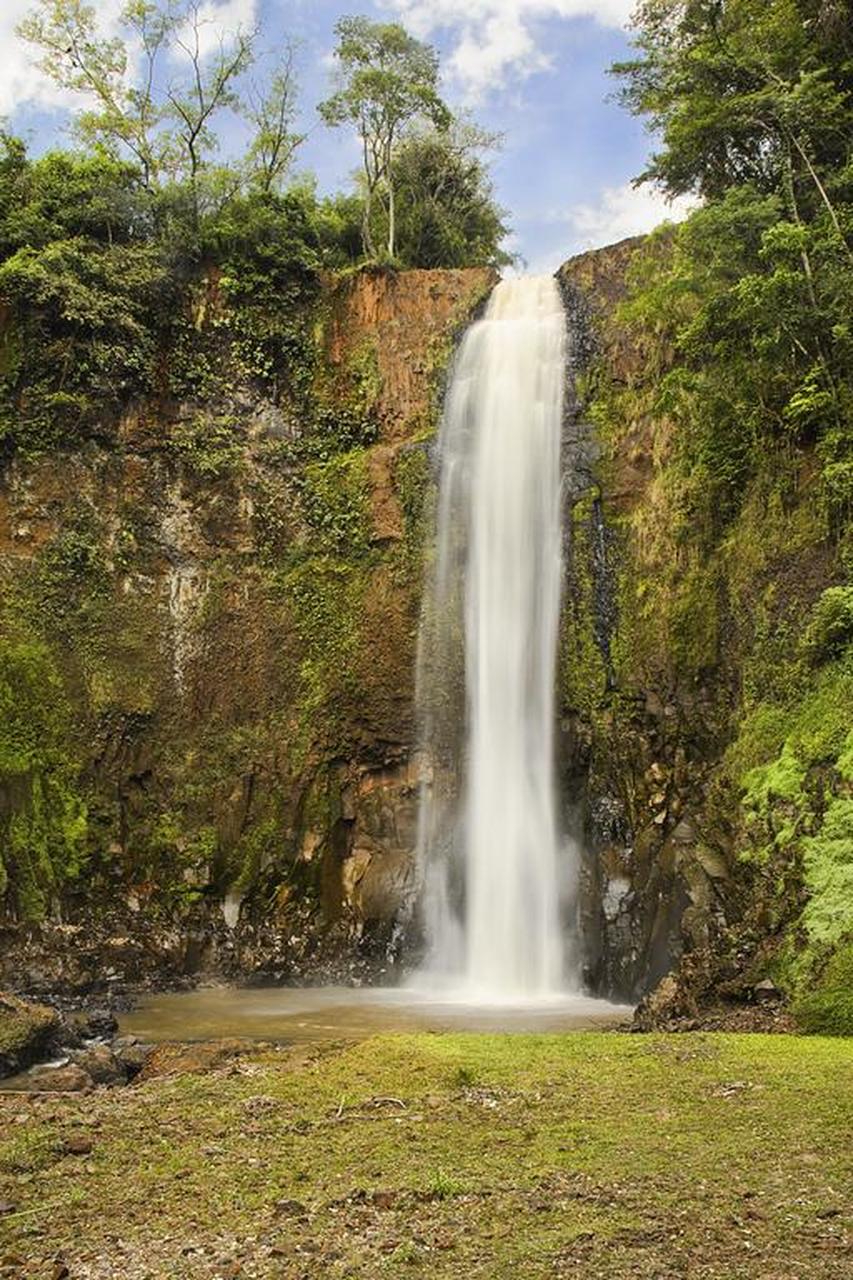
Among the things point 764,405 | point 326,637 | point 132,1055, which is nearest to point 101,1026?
point 132,1055

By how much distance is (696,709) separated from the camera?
14883mm

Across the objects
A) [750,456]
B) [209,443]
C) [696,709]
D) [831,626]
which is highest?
[209,443]

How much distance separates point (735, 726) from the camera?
13.7 meters

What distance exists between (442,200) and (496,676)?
61.9ft

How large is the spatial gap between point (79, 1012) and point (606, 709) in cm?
877

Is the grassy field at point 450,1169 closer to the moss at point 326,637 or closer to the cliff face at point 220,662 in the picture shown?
the cliff face at point 220,662

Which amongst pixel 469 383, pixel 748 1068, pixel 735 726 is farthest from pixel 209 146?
pixel 748 1068

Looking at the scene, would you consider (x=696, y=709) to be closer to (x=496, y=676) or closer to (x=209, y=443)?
(x=496, y=676)

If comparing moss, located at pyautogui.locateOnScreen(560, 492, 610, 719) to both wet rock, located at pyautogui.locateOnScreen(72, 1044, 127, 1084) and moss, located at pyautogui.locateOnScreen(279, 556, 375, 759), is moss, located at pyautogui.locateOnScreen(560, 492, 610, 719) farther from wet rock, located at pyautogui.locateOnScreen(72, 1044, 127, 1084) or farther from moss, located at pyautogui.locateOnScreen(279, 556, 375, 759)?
wet rock, located at pyautogui.locateOnScreen(72, 1044, 127, 1084)

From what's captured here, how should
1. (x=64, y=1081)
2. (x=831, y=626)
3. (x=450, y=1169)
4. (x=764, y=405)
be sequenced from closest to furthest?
(x=450, y=1169) → (x=64, y=1081) → (x=831, y=626) → (x=764, y=405)

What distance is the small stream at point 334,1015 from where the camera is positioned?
11.3 meters

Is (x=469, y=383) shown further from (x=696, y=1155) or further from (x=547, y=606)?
(x=696, y=1155)

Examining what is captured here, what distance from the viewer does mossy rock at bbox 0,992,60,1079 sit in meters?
9.05

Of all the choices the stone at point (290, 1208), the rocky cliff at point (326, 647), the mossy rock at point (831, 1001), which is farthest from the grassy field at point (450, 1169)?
the rocky cliff at point (326, 647)
